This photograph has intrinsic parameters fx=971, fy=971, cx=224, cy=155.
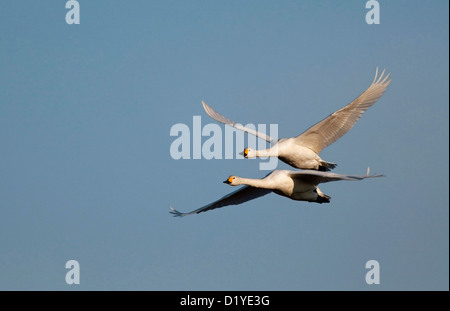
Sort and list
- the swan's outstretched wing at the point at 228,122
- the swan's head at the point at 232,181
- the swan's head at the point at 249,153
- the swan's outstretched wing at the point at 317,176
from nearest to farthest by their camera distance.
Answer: the swan's outstretched wing at the point at 317,176, the swan's head at the point at 232,181, the swan's head at the point at 249,153, the swan's outstretched wing at the point at 228,122

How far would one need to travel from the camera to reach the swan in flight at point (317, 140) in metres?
28.1

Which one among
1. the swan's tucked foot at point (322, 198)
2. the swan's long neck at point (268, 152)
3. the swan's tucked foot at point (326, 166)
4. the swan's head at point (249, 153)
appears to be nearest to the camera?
the swan's tucked foot at point (322, 198)

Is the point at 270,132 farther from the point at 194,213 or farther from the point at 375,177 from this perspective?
the point at 375,177

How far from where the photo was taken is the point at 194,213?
28156 millimetres

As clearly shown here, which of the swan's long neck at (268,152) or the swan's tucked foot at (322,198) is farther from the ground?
the swan's long neck at (268,152)

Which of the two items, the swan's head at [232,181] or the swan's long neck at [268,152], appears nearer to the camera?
the swan's head at [232,181]

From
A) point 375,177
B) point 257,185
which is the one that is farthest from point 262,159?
point 375,177

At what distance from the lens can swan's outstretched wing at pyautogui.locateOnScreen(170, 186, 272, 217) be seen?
2808 cm

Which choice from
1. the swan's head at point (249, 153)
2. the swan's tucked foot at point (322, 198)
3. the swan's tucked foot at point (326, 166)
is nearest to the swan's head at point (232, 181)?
the swan's head at point (249, 153)

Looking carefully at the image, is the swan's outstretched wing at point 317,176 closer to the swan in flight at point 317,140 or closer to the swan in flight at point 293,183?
the swan in flight at point 293,183

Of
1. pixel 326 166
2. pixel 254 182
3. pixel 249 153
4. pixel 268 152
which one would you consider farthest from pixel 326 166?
pixel 254 182

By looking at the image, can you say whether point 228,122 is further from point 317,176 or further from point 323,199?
point 317,176

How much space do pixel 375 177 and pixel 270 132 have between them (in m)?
7.85

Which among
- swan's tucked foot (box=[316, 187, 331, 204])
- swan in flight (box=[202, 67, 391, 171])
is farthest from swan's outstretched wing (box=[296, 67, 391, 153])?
swan's tucked foot (box=[316, 187, 331, 204])
